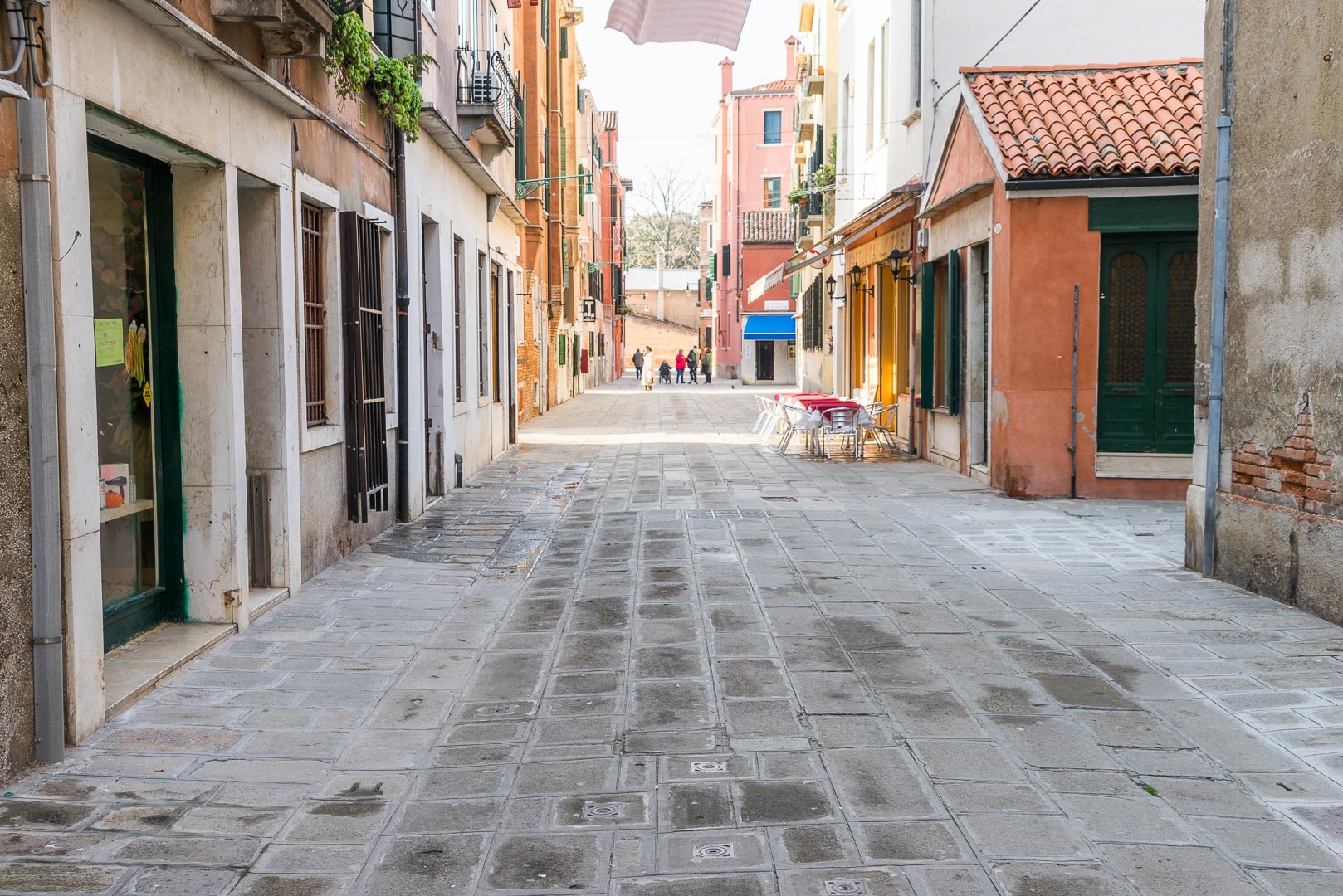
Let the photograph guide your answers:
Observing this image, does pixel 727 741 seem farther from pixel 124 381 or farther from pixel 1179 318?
pixel 1179 318

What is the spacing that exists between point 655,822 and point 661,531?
624 cm

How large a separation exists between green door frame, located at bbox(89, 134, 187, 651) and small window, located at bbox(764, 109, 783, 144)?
5189 centimetres

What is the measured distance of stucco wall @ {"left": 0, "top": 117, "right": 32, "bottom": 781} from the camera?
4.28 meters

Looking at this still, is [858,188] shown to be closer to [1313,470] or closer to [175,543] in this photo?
[1313,470]

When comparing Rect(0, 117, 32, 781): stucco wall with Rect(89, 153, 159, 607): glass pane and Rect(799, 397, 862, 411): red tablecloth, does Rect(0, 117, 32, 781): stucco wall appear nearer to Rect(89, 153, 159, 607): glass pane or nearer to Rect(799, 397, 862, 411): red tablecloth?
Rect(89, 153, 159, 607): glass pane

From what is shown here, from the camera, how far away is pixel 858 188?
23547mm

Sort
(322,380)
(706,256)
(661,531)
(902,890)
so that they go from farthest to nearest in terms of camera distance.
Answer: (706,256), (661,531), (322,380), (902,890)

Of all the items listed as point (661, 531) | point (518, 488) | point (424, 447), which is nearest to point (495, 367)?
point (518, 488)

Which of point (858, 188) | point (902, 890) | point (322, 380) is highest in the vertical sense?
point (858, 188)

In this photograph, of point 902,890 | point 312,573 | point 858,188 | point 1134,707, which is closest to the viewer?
point 902,890

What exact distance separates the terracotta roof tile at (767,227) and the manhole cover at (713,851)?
160 feet

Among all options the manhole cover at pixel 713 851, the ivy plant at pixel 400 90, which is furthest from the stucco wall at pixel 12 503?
the ivy plant at pixel 400 90

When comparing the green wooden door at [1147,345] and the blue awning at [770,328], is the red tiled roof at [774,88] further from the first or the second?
the green wooden door at [1147,345]

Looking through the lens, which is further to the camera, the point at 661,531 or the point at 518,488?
the point at 518,488
